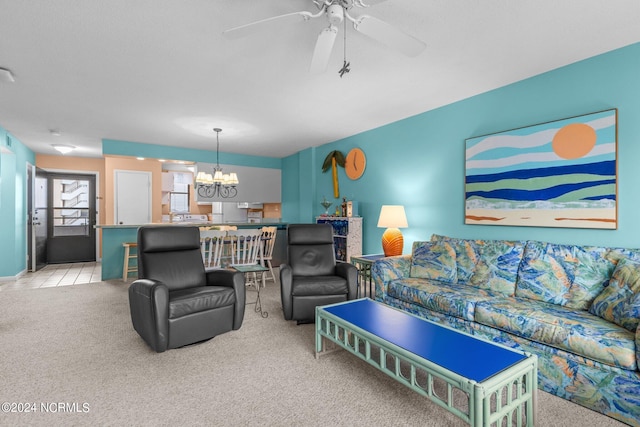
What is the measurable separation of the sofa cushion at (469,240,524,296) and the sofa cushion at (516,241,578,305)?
58 mm

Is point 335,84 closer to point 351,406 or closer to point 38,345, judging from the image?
point 351,406

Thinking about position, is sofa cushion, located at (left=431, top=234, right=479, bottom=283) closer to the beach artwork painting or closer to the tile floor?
the beach artwork painting

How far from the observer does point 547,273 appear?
8.29 feet

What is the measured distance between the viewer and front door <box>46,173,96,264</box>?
7.09 metres

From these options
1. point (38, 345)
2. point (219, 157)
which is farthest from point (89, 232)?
point (38, 345)

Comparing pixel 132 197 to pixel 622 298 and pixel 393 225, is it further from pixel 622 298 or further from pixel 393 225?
pixel 622 298

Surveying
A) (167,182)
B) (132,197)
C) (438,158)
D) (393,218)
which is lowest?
(393,218)

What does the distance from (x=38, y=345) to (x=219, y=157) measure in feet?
15.0

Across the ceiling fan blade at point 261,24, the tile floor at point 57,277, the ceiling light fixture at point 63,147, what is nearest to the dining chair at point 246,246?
the tile floor at point 57,277

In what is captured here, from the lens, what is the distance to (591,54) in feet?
8.63

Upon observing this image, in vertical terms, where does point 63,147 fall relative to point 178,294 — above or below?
above

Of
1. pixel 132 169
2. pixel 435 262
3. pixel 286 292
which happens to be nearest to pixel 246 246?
pixel 286 292

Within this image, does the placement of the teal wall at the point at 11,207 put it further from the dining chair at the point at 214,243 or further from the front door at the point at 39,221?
the dining chair at the point at 214,243

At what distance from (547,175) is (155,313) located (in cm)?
356
